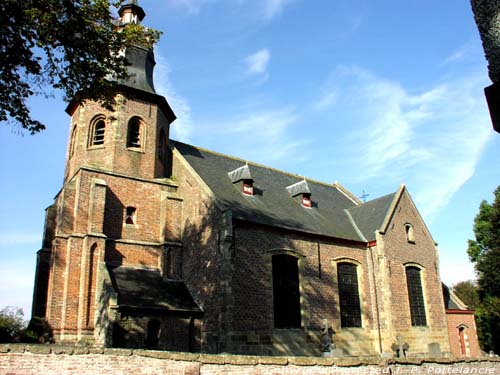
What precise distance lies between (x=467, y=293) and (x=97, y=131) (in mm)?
37436

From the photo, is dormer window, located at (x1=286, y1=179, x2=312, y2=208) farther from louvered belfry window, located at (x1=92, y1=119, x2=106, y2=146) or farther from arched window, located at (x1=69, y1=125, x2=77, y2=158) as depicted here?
arched window, located at (x1=69, y1=125, x2=77, y2=158)

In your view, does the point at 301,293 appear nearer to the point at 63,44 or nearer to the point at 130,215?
the point at 130,215

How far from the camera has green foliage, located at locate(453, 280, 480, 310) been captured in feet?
128

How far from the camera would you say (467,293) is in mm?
41094

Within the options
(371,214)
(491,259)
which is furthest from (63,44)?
(491,259)

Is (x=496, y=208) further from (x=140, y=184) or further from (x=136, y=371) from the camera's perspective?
(x=136, y=371)

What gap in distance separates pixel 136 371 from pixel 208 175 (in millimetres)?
11827

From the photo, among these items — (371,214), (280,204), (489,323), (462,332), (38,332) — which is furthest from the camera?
(489,323)

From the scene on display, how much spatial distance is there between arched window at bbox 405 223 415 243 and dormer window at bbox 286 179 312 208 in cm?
470

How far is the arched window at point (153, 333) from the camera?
14.0 meters

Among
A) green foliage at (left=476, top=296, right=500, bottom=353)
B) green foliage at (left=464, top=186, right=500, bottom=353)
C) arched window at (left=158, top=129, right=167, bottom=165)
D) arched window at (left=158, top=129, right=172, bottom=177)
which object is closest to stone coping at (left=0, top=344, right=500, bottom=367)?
arched window at (left=158, top=129, right=172, bottom=177)

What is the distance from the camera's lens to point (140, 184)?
17.7m

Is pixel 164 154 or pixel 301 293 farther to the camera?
pixel 164 154

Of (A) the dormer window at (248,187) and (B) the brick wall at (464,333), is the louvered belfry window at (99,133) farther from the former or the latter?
(B) the brick wall at (464,333)
